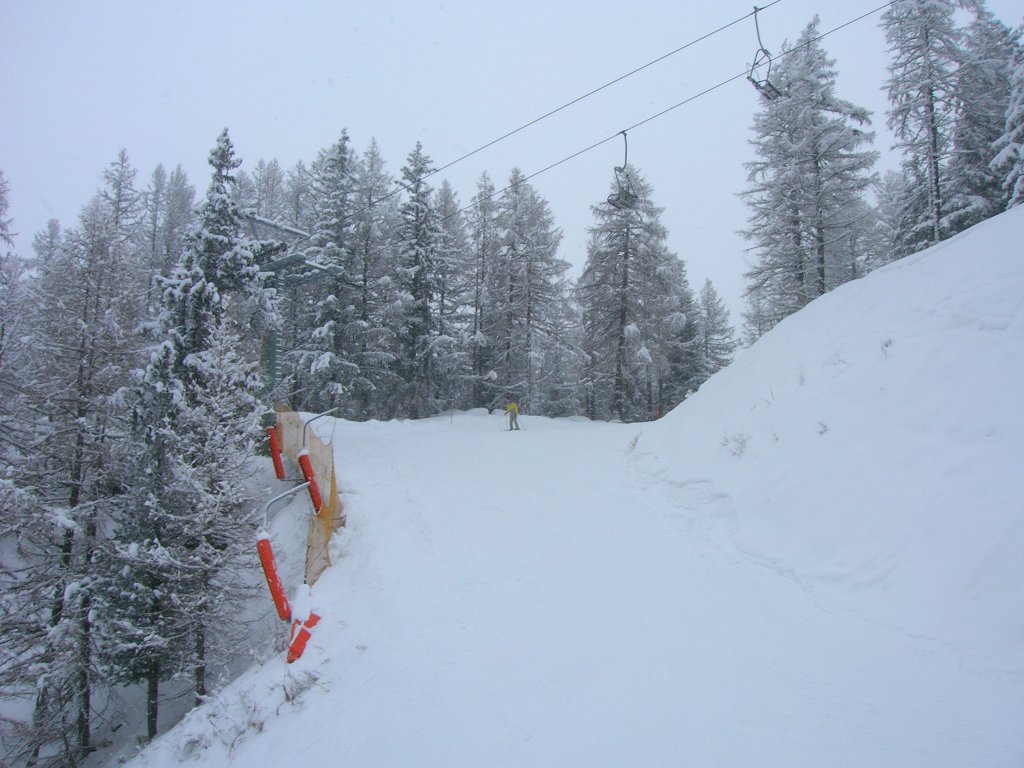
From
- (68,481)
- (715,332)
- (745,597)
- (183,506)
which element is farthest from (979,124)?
(68,481)

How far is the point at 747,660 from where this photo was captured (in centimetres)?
481

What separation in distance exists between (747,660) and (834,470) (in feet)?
11.9

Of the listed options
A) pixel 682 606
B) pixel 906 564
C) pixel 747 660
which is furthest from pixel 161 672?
pixel 906 564

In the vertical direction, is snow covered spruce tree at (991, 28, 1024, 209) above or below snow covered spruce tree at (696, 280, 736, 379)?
above

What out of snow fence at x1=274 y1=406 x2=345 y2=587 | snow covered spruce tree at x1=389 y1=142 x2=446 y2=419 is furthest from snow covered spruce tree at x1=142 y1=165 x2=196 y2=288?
snow fence at x1=274 y1=406 x2=345 y2=587

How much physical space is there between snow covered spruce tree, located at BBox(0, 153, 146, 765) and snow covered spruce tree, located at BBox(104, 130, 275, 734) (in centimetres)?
88

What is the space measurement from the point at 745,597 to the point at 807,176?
873 inches

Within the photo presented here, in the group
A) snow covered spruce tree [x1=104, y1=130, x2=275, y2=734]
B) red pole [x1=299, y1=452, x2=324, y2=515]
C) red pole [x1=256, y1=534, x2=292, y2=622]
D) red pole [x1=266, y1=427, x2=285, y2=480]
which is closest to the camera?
red pole [x1=256, y1=534, x2=292, y2=622]

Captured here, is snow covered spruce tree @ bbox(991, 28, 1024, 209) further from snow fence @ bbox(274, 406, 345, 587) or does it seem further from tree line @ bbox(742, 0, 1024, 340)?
snow fence @ bbox(274, 406, 345, 587)

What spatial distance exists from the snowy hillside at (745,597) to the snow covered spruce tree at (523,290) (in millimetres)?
18865

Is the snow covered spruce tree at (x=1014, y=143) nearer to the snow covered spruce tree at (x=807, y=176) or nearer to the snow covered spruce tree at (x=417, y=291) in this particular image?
the snow covered spruce tree at (x=807, y=176)

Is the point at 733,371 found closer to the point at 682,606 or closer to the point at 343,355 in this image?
the point at 682,606

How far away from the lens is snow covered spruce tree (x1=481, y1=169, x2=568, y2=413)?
95.5ft

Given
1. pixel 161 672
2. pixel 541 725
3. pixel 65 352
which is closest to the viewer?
pixel 541 725
